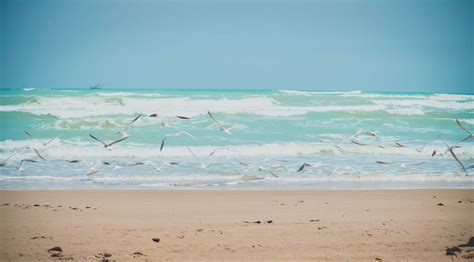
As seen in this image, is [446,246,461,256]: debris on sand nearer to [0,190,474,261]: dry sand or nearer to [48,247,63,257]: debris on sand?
[0,190,474,261]: dry sand

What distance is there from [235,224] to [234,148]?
671 centimetres

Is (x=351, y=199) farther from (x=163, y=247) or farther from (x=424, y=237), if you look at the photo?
(x=163, y=247)

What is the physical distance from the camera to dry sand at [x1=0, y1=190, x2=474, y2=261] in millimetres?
Result: 4188

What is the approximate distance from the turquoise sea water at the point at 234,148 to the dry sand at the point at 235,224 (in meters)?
1.10

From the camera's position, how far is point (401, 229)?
503 centimetres

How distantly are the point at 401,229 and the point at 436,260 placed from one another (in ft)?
3.37

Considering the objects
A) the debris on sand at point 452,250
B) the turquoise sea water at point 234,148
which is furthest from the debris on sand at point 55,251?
the turquoise sea water at point 234,148

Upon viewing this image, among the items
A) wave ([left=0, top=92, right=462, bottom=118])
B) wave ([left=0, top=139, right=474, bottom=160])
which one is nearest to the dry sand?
wave ([left=0, top=139, right=474, bottom=160])

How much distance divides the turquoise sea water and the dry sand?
1.10 metres

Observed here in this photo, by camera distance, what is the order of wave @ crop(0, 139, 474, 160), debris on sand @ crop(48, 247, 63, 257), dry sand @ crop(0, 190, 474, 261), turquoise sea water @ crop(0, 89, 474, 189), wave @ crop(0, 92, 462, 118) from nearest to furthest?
debris on sand @ crop(48, 247, 63, 257) → dry sand @ crop(0, 190, 474, 261) → turquoise sea water @ crop(0, 89, 474, 189) → wave @ crop(0, 139, 474, 160) → wave @ crop(0, 92, 462, 118)

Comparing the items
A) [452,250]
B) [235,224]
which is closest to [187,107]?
[235,224]

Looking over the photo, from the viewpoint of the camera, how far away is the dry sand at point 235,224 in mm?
4188

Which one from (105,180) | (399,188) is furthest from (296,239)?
(105,180)

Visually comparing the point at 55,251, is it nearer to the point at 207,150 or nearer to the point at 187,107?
the point at 207,150
